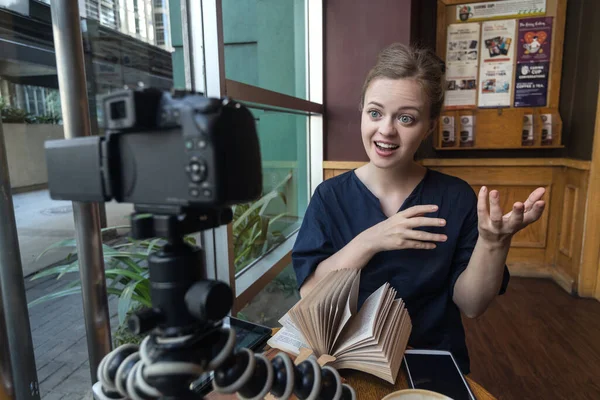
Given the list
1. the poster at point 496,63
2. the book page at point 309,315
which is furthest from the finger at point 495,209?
the poster at point 496,63

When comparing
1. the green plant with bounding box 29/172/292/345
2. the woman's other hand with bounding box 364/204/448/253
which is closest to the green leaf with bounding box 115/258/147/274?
the green plant with bounding box 29/172/292/345

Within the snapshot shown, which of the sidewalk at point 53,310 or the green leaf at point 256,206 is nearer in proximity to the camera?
the sidewalk at point 53,310

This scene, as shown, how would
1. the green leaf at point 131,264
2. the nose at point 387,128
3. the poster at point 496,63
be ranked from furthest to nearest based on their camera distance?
1. the poster at point 496,63
2. the green leaf at point 131,264
3. the nose at point 387,128

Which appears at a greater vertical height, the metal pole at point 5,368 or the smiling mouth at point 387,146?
the smiling mouth at point 387,146

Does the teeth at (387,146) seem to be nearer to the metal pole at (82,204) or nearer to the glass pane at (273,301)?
the metal pole at (82,204)

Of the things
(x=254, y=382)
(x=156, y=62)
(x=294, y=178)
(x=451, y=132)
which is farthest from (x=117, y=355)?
(x=451, y=132)

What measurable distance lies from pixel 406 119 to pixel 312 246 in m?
0.43

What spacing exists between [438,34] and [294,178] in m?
1.83

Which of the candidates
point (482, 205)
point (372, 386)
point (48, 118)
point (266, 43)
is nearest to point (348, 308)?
point (372, 386)

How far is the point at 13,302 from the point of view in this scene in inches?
26.1

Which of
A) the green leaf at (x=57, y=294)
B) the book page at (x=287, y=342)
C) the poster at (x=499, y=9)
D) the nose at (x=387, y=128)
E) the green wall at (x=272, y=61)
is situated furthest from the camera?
the poster at (x=499, y=9)

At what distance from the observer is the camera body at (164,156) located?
35cm

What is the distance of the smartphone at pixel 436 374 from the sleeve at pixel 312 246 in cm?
34

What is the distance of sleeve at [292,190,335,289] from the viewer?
3.45ft
